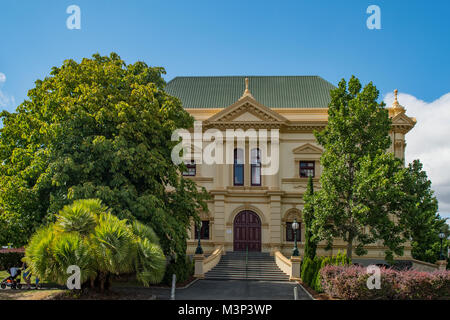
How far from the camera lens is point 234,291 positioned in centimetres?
2136

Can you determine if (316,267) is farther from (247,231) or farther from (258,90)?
(258,90)

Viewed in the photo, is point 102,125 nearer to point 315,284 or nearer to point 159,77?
point 159,77

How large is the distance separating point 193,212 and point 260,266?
299 inches

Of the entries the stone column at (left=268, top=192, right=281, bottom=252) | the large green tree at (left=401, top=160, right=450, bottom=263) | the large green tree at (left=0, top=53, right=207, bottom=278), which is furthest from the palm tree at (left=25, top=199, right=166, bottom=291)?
the stone column at (left=268, top=192, right=281, bottom=252)

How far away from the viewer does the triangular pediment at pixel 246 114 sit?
1256 inches

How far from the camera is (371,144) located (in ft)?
81.4

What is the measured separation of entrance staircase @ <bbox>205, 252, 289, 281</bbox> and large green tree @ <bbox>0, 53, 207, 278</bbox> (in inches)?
241

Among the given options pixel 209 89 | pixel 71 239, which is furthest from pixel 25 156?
pixel 209 89

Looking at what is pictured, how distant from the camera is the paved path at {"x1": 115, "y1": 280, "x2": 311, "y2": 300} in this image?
1962 centimetres

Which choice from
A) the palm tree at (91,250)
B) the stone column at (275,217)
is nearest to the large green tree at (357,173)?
the stone column at (275,217)

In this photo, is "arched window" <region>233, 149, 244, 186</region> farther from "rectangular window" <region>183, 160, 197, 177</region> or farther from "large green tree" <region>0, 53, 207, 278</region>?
"large green tree" <region>0, 53, 207, 278</region>

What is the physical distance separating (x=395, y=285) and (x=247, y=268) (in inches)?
457

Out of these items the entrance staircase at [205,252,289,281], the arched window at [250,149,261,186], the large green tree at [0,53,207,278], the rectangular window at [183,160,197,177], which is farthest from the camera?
the rectangular window at [183,160,197,177]

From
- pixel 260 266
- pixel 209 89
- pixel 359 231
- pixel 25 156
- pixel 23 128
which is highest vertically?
pixel 209 89
